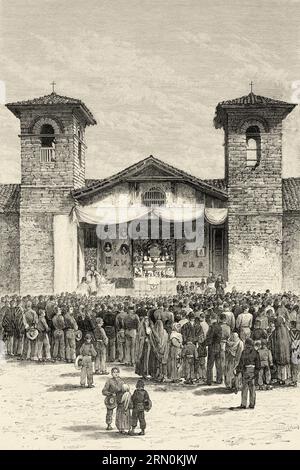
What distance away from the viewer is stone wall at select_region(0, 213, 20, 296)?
2869 cm

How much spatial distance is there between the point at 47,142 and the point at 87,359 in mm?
17026

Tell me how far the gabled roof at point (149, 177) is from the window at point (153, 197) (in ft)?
2.17

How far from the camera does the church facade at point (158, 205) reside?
27.3 meters

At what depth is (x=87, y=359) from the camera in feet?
46.6

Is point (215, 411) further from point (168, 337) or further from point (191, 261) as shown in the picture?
point (191, 261)

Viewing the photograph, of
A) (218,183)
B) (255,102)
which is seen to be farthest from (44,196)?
(255,102)

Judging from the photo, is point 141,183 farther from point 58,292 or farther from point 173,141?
point 58,292

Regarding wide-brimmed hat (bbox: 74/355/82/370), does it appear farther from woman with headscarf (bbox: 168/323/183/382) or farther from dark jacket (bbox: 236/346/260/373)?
dark jacket (bbox: 236/346/260/373)

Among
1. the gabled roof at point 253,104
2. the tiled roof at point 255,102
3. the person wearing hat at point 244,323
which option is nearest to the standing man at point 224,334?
the person wearing hat at point 244,323

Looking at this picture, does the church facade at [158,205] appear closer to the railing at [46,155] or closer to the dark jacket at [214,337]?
the railing at [46,155]

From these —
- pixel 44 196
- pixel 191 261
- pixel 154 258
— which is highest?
pixel 44 196

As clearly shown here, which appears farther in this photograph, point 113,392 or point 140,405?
point 113,392
